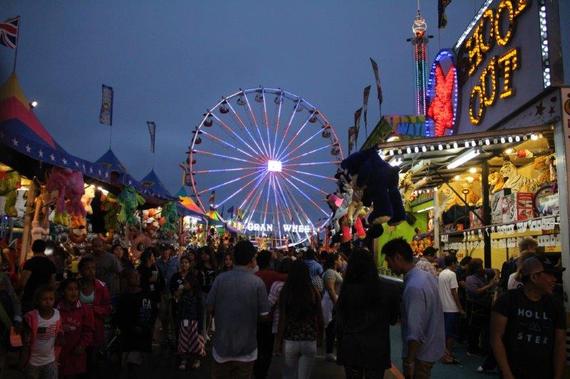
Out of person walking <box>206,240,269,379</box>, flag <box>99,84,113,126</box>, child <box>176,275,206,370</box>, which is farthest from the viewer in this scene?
flag <box>99,84,113,126</box>

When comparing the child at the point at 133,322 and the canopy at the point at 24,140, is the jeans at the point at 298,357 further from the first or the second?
the canopy at the point at 24,140

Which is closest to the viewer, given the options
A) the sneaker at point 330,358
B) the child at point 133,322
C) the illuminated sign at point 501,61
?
the child at point 133,322

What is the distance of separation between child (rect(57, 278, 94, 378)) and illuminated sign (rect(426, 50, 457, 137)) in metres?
10.2

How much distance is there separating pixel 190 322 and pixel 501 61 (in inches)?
299

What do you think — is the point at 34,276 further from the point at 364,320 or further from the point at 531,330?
the point at 531,330

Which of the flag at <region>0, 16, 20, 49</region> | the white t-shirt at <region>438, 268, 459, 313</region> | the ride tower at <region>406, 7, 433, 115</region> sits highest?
the ride tower at <region>406, 7, 433, 115</region>

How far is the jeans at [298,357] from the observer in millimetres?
5227

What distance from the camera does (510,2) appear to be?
10.2 metres

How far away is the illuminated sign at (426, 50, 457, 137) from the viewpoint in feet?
44.7

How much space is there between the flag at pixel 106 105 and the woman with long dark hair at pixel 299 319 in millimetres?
14529

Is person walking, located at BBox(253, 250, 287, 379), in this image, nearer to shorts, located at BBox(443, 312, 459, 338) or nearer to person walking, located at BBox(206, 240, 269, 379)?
person walking, located at BBox(206, 240, 269, 379)

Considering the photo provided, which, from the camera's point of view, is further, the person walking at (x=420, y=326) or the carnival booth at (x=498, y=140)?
the carnival booth at (x=498, y=140)

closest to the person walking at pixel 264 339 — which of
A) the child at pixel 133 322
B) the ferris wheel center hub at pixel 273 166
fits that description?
the child at pixel 133 322

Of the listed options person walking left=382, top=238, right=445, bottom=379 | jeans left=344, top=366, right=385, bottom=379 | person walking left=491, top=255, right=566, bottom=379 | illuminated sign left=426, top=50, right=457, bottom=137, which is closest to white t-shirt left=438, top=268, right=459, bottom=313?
person walking left=382, top=238, right=445, bottom=379
